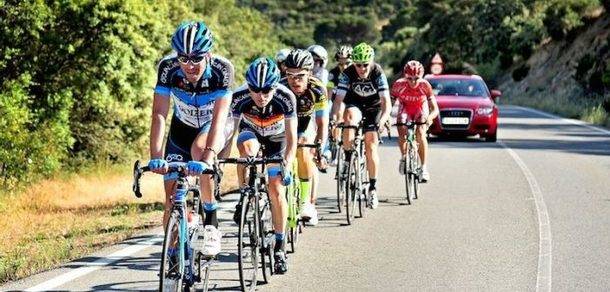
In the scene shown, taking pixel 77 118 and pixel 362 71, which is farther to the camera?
pixel 77 118

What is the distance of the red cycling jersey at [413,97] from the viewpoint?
15500 mm

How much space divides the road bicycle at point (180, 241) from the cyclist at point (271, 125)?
1401mm

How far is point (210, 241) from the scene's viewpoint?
25.2ft

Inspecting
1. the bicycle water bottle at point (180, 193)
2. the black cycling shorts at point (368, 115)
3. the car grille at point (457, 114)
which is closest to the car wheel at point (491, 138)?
the car grille at point (457, 114)

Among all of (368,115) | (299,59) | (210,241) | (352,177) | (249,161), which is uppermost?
(299,59)

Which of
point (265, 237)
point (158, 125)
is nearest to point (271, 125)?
point (265, 237)

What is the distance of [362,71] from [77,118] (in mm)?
15724

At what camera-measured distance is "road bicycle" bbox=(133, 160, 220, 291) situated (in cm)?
702

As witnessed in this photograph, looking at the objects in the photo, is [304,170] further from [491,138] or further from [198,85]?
[491,138]

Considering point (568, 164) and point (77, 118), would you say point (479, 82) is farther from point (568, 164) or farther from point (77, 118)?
point (77, 118)

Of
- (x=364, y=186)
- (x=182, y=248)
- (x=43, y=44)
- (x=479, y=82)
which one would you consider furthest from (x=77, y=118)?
(x=182, y=248)

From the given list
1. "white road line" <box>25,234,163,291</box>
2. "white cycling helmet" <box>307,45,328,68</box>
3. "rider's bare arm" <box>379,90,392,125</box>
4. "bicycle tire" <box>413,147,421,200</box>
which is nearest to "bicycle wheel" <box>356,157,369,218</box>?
"rider's bare arm" <box>379,90,392,125</box>

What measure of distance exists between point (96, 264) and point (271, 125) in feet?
6.24

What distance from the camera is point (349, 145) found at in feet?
43.0
